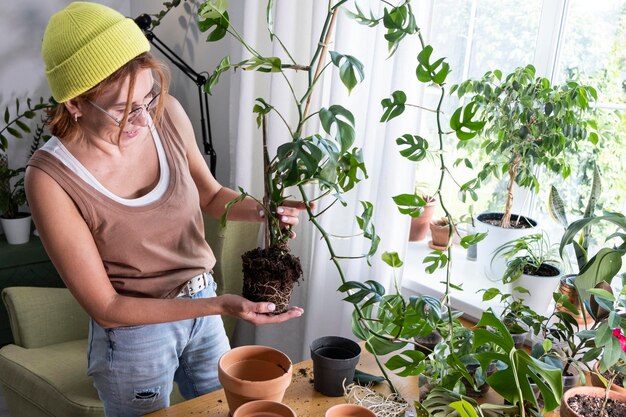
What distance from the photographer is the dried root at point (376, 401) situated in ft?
3.99

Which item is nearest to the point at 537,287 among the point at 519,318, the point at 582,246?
the point at 582,246

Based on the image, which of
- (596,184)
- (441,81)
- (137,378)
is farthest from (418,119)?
(137,378)

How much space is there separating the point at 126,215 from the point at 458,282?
1.19m

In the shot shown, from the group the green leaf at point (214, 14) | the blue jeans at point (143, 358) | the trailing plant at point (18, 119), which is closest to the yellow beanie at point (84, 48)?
the green leaf at point (214, 14)

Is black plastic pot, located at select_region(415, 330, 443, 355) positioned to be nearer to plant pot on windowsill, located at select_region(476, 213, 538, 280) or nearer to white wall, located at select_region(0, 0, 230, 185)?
plant pot on windowsill, located at select_region(476, 213, 538, 280)

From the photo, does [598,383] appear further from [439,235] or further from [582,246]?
[439,235]

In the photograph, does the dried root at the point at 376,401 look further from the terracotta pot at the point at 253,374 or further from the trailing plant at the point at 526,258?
the trailing plant at the point at 526,258

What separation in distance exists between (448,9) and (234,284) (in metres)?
1.28

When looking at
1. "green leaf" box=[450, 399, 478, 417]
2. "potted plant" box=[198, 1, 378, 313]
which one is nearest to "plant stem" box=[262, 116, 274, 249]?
"potted plant" box=[198, 1, 378, 313]

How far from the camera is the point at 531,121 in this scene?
5.62 feet

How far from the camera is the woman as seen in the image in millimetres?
1209

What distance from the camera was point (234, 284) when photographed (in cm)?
231

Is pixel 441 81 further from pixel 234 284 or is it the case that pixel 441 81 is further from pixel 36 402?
pixel 36 402

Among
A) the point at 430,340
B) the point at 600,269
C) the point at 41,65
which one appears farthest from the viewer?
the point at 41,65
